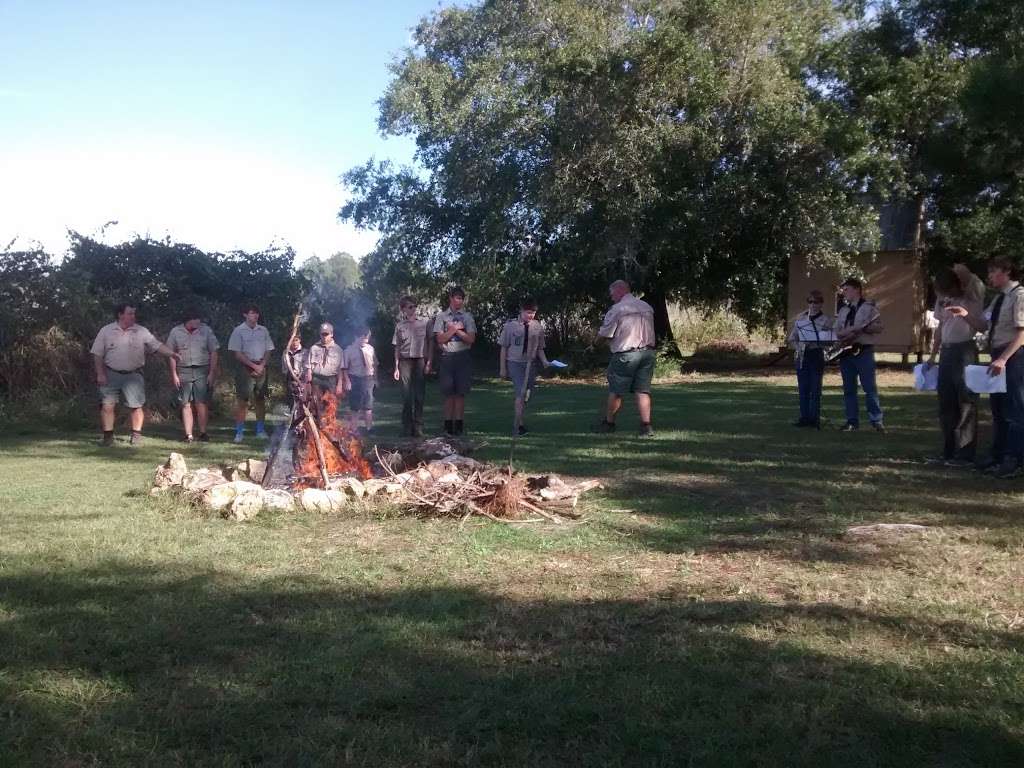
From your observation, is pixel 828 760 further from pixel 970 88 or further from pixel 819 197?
pixel 819 197

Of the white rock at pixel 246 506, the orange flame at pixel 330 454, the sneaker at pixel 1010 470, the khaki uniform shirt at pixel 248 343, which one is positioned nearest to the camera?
the white rock at pixel 246 506

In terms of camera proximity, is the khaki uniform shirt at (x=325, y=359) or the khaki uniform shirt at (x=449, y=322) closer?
the khaki uniform shirt at (x=325, y=359)

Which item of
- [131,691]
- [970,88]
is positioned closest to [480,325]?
[970,88]

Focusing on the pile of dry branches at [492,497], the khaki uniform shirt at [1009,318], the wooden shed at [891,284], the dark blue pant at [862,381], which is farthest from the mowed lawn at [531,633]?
the wooden shed at [891,284]

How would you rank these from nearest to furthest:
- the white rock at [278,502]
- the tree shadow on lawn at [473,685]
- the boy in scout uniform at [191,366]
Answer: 1. the tree shadow on lawn at [473,685]
2. the white rock at [278,502]
3. the boy in scout uniform at [191,366]

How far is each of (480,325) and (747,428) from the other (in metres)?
13.3

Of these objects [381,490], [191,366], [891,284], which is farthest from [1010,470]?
[891,284]

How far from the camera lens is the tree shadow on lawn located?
3018mm

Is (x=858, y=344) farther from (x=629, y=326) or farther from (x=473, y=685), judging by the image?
(x=473, y=685)

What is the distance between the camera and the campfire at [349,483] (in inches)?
258

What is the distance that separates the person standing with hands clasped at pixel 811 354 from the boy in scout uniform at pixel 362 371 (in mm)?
5077

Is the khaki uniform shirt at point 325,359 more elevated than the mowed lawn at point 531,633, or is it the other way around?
the khaki uniform shirt at point 325,359

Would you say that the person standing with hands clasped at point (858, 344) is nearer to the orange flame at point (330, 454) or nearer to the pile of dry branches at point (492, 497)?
the pile of dry branches at point (492, 497)

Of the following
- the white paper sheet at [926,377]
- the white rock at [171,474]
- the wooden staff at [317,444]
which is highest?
the white paper sheet at [926,377]
